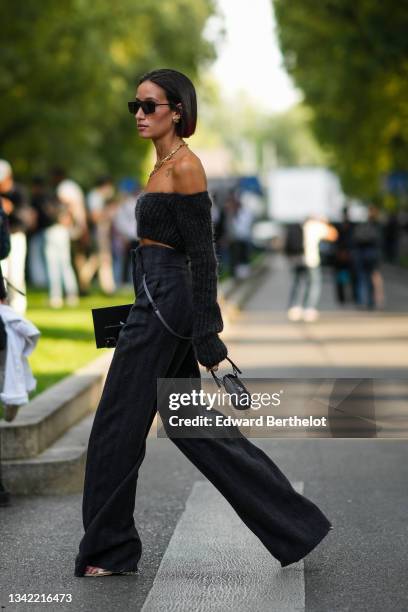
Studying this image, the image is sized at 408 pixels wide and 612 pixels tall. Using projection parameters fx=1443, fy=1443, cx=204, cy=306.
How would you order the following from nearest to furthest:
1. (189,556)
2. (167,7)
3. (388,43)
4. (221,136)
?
(189,556)
(388,43)
(167,7)
(221,136)

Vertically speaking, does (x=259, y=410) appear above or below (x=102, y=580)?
above

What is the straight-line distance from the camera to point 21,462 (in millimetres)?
7410

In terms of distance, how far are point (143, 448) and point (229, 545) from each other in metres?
0.88

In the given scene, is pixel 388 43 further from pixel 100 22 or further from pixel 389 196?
pixel 389 196

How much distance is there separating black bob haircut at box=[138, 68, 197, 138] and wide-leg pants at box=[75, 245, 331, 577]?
0.46 meters

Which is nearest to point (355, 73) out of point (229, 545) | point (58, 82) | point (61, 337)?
point (58, 82)

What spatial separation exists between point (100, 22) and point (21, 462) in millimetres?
32375

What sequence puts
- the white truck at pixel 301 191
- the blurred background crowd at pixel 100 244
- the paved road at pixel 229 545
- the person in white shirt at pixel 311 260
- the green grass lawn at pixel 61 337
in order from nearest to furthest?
the paved road at pixel 229 545, the green grass lawn at pixel 61 337, the blurred background crowd at pixel 100 244, the person in white shirt at pixel 311 260, the white truck at pixel 301 191

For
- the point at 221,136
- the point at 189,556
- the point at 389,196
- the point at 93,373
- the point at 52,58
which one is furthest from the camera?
the point at 221,136

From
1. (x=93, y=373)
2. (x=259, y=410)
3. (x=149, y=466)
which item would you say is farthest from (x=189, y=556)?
(x=93, y=373)

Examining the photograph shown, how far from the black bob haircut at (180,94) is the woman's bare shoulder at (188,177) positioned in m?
0.19

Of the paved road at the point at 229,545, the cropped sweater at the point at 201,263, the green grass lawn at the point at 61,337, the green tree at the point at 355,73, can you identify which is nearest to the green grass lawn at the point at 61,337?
the green grass lawn at the point at 61,337

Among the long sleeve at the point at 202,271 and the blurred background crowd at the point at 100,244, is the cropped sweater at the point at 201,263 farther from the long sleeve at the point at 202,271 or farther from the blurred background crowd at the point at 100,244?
the blurred background crowd at the point at 100,244

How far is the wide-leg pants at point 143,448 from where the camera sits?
522 cm
